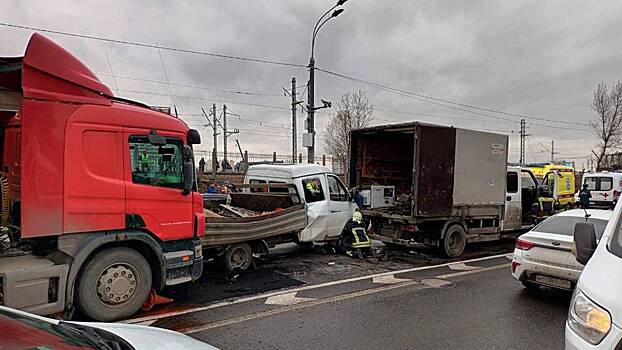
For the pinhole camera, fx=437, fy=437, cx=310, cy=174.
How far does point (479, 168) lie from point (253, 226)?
5.67 metres

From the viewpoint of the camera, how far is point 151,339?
248cm

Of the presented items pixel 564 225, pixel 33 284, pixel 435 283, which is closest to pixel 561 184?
pixel 564 225

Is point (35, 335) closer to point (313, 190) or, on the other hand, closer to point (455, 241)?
point (313, 190)

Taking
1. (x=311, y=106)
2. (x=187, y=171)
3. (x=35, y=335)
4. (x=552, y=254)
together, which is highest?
(x=311, y=106)

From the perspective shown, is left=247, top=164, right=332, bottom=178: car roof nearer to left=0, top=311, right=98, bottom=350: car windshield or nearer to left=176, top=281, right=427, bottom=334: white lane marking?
left=176, top=281, right=427, bottom=334: white lane marking

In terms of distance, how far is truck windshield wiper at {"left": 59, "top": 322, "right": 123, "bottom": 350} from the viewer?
224 cm

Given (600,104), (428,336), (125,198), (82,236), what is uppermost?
(600,104)

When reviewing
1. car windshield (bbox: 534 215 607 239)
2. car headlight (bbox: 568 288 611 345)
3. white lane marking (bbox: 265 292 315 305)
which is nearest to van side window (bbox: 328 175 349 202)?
white lane marking (bbox: 265 292 315 305)

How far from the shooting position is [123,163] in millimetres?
5613

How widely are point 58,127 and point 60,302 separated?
80.1 inches

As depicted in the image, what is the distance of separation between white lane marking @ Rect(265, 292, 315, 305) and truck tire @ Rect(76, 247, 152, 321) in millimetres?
1696

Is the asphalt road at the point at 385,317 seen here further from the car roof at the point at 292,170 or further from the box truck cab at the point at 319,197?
the car roof at the point at 292,170

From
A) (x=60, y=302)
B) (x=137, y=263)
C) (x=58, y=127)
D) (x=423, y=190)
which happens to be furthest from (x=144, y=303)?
(x=423, y=190)

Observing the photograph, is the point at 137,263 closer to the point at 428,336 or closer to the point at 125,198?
the point at 125,198
